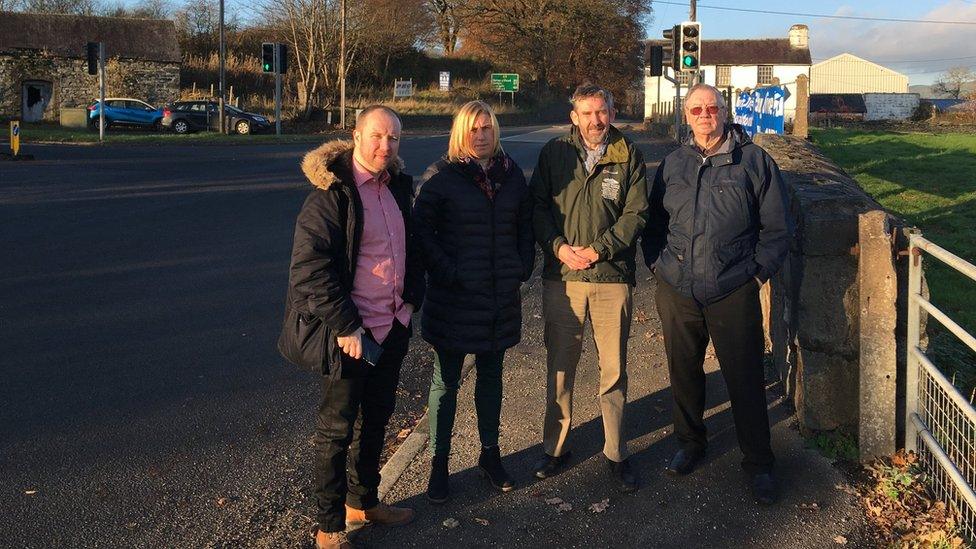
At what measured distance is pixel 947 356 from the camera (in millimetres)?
6410

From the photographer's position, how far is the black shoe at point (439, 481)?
14.2ft

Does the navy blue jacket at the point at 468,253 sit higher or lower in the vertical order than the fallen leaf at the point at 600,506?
higher

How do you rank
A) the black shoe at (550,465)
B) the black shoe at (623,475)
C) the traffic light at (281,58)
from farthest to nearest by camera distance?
the traffic light at (281,58), the black shoe at (550,465), the black shoe at (623,475)

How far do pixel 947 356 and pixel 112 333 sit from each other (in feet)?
21.2

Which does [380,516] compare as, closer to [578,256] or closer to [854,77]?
[578,256]

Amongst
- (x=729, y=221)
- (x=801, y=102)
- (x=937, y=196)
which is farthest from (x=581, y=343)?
(x=937, y=196)

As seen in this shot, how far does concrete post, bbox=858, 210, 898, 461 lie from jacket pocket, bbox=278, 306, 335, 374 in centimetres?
267

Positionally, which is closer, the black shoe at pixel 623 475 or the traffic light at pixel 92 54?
the black shoe at pixel 623 475

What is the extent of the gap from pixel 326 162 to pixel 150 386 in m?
3.24

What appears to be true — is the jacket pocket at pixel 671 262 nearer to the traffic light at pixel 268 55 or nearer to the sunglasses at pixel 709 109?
the sunglasses at pixel 709 109

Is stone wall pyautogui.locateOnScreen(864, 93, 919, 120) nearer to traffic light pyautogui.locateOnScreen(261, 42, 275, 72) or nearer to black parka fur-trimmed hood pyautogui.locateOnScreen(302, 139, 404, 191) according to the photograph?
traffic light pyautogui.locateOnScreen(261, 42, 275, 72)

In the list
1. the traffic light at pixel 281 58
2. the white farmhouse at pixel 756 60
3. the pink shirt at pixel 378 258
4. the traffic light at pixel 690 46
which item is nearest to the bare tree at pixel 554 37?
the white farmhouse at pixel 756 60

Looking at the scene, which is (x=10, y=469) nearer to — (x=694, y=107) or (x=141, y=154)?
(x=694, y=107)

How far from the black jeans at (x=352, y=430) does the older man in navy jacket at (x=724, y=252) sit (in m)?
1.41
